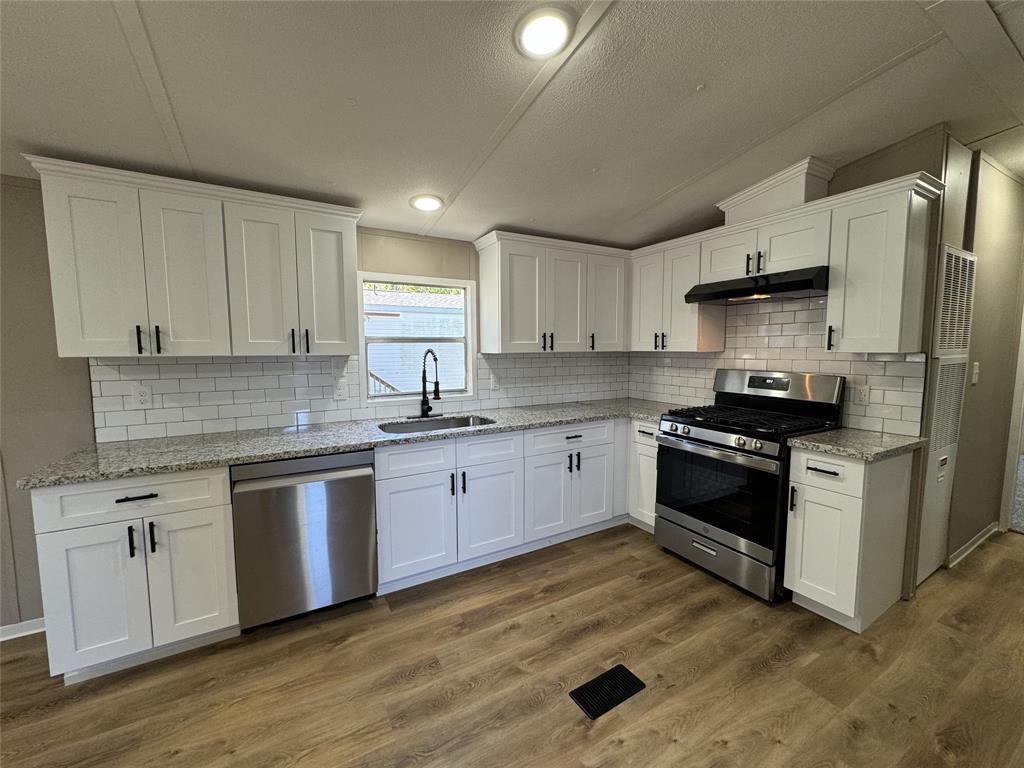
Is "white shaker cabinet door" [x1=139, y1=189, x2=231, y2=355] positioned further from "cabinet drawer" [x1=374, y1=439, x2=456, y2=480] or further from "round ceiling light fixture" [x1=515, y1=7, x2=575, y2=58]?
"round ceiling light fixture" [x1=515, y1=7, x2=575, y2=58]

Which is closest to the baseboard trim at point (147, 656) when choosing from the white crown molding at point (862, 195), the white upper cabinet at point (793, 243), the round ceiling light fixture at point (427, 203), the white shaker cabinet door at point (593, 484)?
the white shaker cabinet door at point (593, 484)

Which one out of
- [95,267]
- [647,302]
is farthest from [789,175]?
[95,267]

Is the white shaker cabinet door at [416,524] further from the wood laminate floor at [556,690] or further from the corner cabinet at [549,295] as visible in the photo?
the corner cabinet at [549,295]

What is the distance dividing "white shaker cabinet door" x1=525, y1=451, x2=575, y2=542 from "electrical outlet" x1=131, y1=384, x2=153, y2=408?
2.35m

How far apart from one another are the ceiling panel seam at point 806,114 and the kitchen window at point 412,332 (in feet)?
5.37

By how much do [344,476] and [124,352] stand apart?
4.14 ft

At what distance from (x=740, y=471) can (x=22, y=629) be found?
4.11m

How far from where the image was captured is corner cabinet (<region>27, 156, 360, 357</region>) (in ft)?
6.53

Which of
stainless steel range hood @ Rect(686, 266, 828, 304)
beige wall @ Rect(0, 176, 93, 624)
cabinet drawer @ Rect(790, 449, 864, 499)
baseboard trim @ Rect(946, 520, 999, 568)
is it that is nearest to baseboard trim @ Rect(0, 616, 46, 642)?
beige wall @ Rect(0, 176, 93, 624)

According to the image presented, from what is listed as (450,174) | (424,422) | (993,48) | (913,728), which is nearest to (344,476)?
(424,422)

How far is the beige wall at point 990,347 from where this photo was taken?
8.38ft

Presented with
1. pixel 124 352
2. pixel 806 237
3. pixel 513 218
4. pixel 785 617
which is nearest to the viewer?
pixel 124 352

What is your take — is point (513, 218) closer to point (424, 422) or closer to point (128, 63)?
point (424, 422)

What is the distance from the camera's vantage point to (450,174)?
2.32 m
